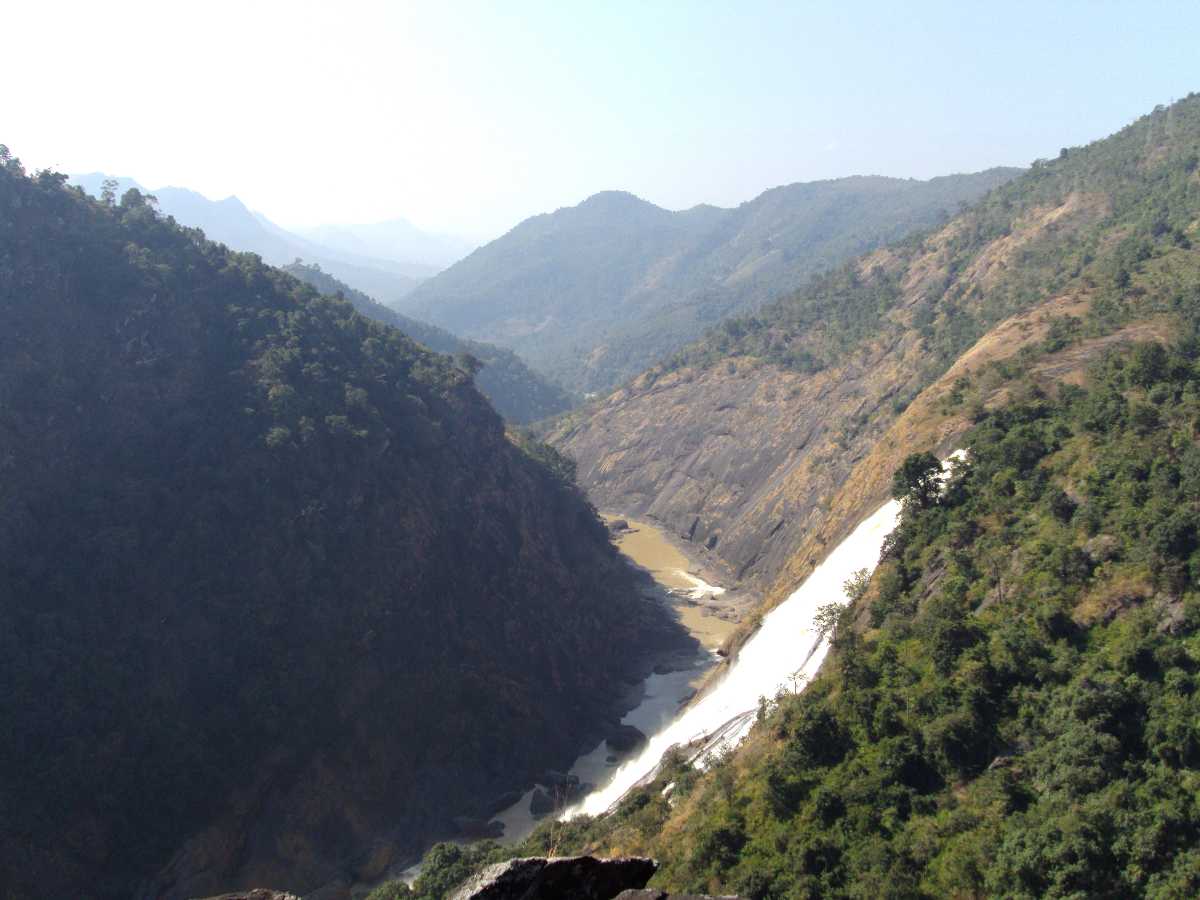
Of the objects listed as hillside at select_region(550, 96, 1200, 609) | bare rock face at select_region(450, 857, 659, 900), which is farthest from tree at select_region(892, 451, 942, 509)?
bare rock face at select_region(450, 857, 659, 900)

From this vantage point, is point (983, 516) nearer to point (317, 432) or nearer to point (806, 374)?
point (317, 432)

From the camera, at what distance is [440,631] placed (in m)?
39.6

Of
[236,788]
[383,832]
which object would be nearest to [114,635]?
[236,788]

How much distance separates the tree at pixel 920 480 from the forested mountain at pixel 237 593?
18.3m

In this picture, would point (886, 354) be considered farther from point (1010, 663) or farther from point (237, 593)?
point (237, 593)

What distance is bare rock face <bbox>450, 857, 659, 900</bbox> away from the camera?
28.0ft

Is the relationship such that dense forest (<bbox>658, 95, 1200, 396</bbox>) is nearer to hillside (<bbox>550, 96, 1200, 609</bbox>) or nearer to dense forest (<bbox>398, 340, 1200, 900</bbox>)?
hillside (<bbox>550, 96, 1200, 609</bbox>)

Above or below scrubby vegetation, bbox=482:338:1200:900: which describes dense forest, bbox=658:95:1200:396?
above

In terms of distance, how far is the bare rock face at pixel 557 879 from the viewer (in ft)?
28.0

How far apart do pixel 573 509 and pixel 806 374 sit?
29979 millimetres

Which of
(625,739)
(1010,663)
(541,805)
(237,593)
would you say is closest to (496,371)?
(625,739)

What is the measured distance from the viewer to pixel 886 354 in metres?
69.8

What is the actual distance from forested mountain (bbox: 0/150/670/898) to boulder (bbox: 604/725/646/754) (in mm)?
1407

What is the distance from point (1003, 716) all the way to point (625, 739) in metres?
20.7
